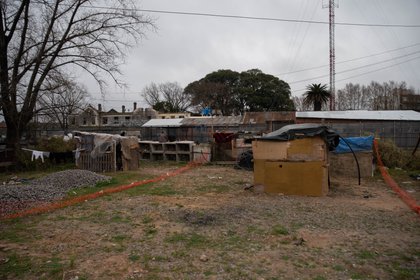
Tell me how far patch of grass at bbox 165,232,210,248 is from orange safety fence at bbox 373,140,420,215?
5184mm

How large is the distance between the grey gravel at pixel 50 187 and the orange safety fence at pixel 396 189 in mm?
9441

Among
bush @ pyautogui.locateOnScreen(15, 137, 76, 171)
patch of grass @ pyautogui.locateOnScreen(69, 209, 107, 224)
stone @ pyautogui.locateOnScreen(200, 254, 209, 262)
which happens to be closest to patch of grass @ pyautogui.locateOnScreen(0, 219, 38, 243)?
patch of grass @ pyautogui.locateOnScreen(69, 209, 107, 224)

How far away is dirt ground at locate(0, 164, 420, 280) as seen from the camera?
4.11m

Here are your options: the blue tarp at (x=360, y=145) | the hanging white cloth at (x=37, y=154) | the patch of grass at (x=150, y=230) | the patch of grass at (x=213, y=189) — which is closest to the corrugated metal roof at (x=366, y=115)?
the blue tarp at (x=360, y=145)

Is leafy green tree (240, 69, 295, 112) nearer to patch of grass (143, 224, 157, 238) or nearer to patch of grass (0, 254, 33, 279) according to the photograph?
patch of grass (143, 224, 157, 238)

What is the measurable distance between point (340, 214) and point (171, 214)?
3.82 meters

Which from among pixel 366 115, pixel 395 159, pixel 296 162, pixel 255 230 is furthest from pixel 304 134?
pixel 366 115

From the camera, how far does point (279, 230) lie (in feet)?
18.7

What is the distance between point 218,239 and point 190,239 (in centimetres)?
49

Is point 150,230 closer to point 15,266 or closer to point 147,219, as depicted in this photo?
point 147,219

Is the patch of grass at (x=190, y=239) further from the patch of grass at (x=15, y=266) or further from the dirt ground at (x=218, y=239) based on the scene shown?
the patch of grass at (x=15, y=266)

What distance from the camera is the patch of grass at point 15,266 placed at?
4000 millimetres

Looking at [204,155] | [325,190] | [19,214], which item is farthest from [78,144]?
[325,190]

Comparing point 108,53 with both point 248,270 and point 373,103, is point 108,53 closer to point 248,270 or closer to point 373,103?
point 248,270
